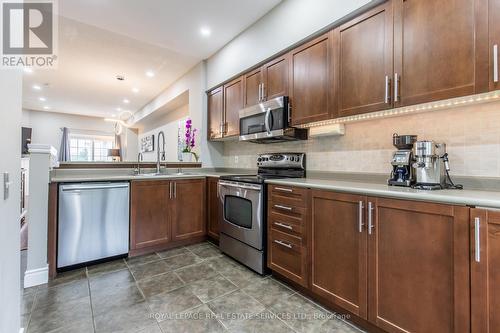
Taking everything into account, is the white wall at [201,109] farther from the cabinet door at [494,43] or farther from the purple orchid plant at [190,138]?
the cabinet door at [494,43]

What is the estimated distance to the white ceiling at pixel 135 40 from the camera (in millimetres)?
2660

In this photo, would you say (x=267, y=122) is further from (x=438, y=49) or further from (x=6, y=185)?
(x=6, y=185)

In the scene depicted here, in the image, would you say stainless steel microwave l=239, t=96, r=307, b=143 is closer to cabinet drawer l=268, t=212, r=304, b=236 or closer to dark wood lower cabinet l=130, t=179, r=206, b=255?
cabinet drawer l=268, t=212, r=304, b=236

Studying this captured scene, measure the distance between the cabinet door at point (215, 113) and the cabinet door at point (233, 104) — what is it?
5.6 inches

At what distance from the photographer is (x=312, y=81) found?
2.28m

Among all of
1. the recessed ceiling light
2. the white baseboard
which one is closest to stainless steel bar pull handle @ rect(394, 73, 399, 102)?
the recessed ceiling light

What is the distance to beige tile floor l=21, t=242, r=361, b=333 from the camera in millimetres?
1614

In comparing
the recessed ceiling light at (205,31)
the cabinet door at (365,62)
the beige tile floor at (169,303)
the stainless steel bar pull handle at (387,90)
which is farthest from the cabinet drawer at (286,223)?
the recessed ceiling light at (205,31)

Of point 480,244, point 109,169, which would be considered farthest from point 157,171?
point 480,244

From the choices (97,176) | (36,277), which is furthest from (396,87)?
(36,277)

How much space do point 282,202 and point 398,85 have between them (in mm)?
1282

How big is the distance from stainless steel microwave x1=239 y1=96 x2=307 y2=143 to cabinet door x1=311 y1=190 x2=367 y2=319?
0.94 metres

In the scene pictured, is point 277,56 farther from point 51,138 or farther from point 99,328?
point 51,138

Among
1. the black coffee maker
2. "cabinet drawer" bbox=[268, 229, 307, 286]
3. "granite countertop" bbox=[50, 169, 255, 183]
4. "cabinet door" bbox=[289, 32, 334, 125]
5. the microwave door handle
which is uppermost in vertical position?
"cabinet door" bbox=[289, 32, 334, 125]
